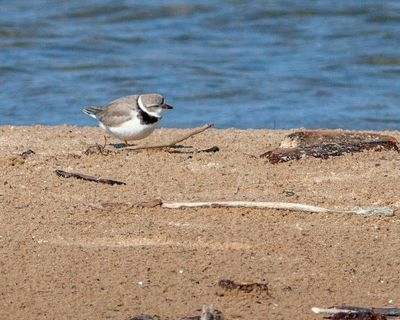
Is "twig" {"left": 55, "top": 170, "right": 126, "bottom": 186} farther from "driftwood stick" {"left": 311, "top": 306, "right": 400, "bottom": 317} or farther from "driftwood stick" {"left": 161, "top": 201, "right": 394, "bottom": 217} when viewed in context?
"driftwood stick" {"left": 311, "top": 306, "right": 400, "bottom": 317}

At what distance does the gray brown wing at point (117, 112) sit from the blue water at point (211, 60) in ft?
8.57

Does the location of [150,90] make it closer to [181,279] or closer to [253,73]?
[253,73]

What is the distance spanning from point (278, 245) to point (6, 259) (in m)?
1.48

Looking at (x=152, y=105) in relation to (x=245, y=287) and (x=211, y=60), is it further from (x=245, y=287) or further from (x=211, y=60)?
(x=211, y=60)

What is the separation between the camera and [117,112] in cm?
894

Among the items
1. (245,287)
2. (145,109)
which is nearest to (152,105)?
(145,109)

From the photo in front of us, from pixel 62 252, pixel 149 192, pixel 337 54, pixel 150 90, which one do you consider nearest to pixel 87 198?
pixel 149 192

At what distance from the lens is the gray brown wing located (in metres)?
8.81

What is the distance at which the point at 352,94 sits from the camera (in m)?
13.2

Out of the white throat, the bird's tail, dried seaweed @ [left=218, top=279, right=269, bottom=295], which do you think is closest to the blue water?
the bird's tail

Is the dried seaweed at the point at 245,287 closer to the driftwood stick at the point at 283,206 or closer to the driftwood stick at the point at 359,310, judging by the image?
→ the driftwood stick at the point at 359,310

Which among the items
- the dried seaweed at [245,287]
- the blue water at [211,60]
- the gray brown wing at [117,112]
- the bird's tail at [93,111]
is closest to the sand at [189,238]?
the dried seaweed at [245,287]

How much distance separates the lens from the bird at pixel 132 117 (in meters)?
8.74

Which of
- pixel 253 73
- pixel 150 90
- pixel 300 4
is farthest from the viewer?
pixel 300 4
